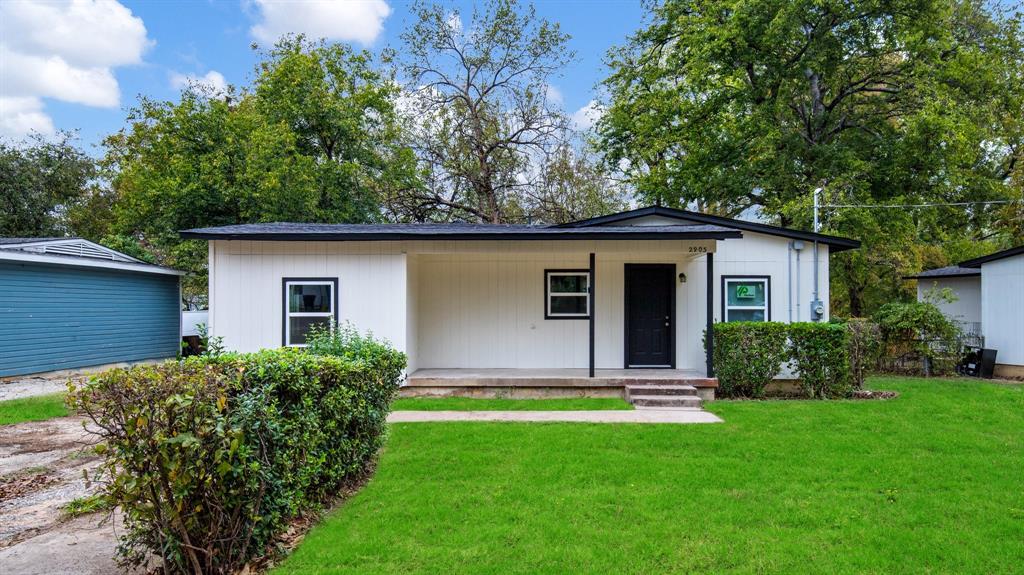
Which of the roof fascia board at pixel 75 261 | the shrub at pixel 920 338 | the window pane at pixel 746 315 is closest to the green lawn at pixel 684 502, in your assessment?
the window pane at pixel 746 315

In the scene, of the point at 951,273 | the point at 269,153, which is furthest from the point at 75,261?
the point at 951,273

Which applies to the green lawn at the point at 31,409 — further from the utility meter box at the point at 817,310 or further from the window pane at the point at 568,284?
the utility meter box at the point at 817,310

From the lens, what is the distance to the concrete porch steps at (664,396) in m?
7.69

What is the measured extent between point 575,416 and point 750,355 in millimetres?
3251

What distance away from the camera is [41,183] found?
2270 cm

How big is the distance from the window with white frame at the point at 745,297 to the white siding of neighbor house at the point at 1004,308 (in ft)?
20.0

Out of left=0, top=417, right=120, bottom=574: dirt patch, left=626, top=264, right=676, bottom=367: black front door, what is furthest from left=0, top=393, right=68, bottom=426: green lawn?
left=626, top=264, right=676, bottom=367: black front door

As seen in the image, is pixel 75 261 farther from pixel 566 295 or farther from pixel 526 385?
pixel 566 295

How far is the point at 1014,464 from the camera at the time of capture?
15.9 feet

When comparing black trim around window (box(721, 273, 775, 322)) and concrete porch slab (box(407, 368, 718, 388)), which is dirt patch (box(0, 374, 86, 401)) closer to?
concrete porch slab (box(407, 368, 718, 388))

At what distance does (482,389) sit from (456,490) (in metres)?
4.27

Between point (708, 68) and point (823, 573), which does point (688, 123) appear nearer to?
point (708, 68)

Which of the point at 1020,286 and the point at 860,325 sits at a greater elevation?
the point at 1020,286

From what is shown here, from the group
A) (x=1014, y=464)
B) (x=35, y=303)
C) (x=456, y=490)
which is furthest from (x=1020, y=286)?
(x=35, y=303)
